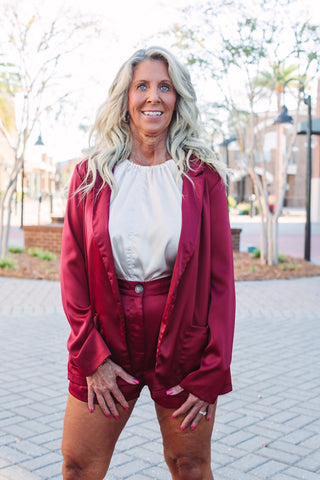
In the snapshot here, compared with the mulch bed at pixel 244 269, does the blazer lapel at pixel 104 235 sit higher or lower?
higher

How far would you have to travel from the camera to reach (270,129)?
5622cm

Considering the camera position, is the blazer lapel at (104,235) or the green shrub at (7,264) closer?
the blazer lapel at (104,235)

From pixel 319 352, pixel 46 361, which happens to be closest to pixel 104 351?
pixel 46 361

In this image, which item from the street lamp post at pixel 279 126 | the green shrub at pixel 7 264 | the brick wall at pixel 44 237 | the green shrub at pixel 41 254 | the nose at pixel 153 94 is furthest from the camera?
the brick wall at pixel 44 237

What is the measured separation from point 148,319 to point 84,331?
223mm

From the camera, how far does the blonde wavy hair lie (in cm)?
226

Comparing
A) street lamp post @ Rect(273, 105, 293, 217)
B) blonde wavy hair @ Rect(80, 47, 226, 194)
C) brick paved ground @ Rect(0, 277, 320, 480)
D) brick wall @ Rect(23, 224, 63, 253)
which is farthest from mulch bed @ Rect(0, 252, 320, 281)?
blonde wavy hair @ Rect(80, 47, 226, 194)

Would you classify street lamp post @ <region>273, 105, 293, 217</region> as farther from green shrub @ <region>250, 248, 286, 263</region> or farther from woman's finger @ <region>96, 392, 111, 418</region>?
woman's finger @ <region>96, 392, 111, 418</region>

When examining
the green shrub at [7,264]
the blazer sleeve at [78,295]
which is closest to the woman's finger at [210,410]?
the blazer sleeve at [78,295]

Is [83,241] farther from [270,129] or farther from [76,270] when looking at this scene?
[270,129]

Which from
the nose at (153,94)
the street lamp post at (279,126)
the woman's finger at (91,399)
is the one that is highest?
the street lamp post at (279,126)

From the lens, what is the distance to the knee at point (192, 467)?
6.97ft

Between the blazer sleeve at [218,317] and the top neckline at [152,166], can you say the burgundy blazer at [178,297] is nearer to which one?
the blazer sleeve at [218,317]

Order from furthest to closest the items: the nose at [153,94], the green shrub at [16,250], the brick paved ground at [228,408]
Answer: the green shrub at [16,250]
the brick paved ground at [228,408]
the nose at [153,94]
